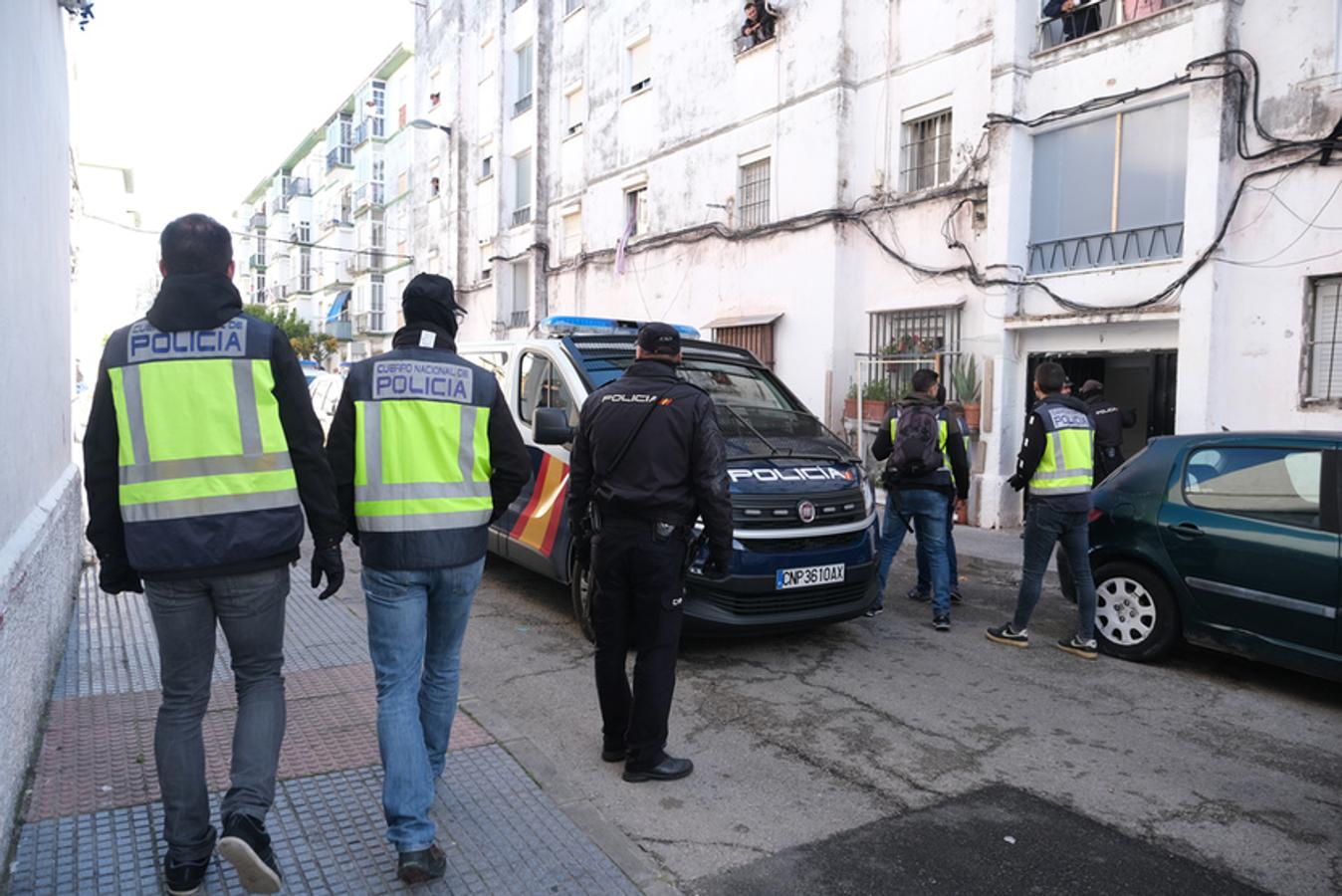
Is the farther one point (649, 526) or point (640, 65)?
point (640, 65)

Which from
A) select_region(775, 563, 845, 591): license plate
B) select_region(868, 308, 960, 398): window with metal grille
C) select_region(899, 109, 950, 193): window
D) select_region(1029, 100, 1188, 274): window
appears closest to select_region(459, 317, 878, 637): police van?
select_region(775, 563, 845, 591): license plate

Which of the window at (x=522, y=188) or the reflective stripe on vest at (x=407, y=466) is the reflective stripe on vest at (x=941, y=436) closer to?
the reflective stripe on vest at (x=407, y=466)

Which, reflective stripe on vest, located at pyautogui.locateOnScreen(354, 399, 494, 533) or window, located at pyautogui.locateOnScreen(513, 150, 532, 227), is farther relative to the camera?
window, located at pyautogui.locateOnScreen(513, 150, 532, 227)

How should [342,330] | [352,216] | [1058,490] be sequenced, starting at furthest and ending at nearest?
[352,216] < [342,330] < [1058,490]

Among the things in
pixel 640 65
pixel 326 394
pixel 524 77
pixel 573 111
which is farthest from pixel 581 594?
pixel 524 77

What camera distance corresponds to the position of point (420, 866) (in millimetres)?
3104

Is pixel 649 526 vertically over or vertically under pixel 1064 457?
under

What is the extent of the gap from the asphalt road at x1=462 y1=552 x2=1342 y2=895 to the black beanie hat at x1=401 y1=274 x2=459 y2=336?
2027 millimetres

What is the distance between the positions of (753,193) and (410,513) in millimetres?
14605

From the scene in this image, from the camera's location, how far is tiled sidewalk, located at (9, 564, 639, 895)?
10.3 feet

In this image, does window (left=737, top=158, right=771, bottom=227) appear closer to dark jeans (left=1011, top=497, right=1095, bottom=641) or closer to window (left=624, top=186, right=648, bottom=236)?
window (left=624, top=186, right=648, bottom=236)

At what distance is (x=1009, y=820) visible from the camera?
3.79 m

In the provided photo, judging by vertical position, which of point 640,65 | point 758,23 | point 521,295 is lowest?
point 521,295

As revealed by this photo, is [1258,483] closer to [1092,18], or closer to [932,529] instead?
[932,529]
